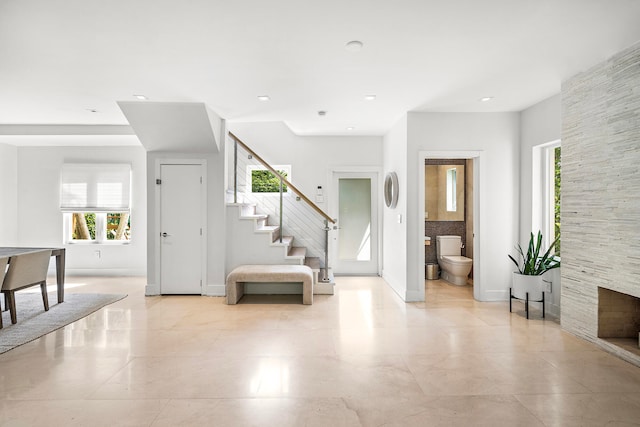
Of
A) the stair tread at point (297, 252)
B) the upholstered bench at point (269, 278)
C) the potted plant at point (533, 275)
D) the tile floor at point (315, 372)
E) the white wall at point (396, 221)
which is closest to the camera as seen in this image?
the tile floor at point (315, 372)

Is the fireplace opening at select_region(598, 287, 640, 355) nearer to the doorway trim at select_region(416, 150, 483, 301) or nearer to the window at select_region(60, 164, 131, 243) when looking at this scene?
the doorway trim at select_region(416, 150, 483, 301)

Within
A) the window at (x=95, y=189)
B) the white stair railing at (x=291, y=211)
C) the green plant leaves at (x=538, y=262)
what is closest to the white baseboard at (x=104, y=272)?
the window at (x=95, y=189)

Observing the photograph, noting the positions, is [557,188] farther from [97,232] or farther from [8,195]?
[8,195]

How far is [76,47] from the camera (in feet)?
10.1

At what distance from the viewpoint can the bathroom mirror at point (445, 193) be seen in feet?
22.1

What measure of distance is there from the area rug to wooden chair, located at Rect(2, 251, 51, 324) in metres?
0.15

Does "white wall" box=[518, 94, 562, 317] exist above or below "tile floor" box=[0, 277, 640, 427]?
above

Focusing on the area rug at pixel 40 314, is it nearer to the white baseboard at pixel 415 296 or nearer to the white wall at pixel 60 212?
the white wall at pixel 60 212

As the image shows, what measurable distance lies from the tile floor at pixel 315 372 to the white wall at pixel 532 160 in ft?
1.84

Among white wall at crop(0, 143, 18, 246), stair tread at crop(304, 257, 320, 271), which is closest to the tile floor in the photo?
stair tread at crop(304, 257, 320, 271)

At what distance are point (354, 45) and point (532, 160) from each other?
3.13 metres

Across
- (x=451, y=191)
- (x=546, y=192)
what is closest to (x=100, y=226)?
(x=451, y=191)

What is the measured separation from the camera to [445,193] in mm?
6844

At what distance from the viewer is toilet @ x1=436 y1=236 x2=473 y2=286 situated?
6113 mm
